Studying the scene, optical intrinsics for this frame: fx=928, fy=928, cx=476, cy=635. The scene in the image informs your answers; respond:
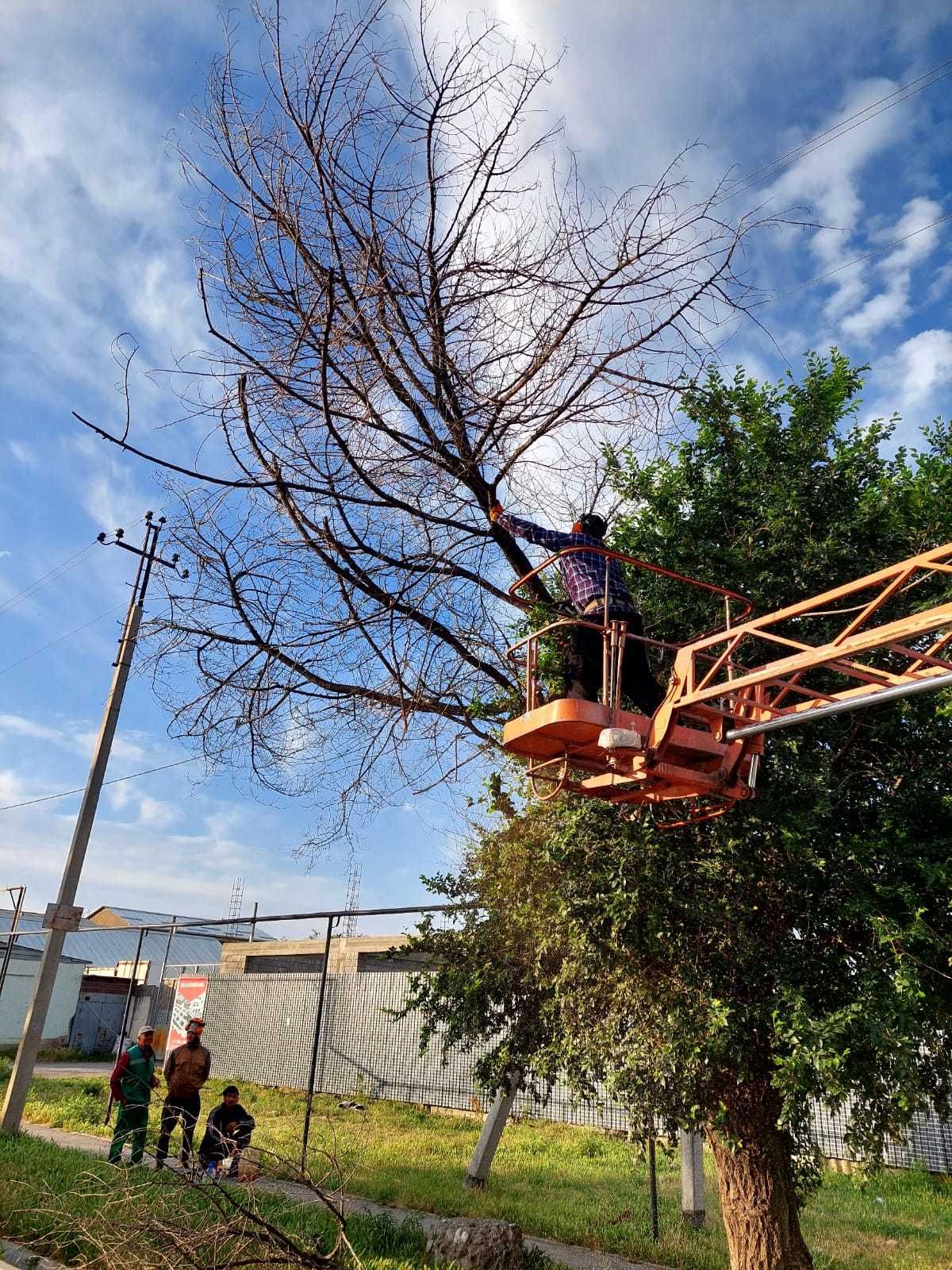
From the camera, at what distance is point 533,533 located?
6.98 m

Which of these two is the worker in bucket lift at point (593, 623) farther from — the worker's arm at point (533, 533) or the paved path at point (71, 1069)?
the paved path at point (71, 1069)

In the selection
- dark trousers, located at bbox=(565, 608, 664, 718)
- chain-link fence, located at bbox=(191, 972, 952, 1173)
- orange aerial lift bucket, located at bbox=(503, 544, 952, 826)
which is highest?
dark trousers, located at bbox=(565, 608, 664, 718)

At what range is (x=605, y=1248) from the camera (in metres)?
8.97

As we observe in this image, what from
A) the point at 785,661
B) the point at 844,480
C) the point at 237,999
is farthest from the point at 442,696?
the point at 237,999

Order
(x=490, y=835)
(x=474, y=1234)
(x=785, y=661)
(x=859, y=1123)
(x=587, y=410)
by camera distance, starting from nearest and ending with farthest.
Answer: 1. (x=785, y=661)
2. (x=859, y=1123)
3. (x=474, y=1234)
4. (x=587, y=410)
5. (x=490, y=835)

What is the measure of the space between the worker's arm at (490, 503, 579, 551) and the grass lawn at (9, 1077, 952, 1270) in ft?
15.4

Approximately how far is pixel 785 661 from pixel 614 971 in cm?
314

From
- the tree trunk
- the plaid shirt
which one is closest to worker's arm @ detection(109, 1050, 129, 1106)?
the tree trunk

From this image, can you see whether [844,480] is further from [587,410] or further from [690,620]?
[587,410]

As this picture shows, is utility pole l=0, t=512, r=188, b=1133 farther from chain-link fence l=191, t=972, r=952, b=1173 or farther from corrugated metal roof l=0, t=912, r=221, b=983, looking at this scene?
corrugated metal roof l=0, t=912, r=221, b=983

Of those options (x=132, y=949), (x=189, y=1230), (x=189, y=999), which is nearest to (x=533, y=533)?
(x=189, y=1230)

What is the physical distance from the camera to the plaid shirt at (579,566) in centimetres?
661

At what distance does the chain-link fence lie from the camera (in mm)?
16672

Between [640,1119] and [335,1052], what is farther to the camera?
[335,1052]
